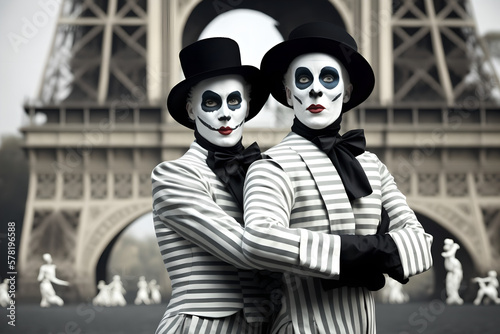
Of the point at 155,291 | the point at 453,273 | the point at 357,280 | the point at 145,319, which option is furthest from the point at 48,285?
the point at 357,280

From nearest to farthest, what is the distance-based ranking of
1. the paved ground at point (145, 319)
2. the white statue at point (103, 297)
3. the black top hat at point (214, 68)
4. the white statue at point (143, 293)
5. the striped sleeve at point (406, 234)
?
the striped sleeve at point (406, 234) < the black top hat at point (214, 68) < the paved ground at point (145, 319) < the white statue at point (103, 297) < the white statue at point (143, 293)

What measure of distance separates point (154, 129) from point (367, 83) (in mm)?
13450

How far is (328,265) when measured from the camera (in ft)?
8.39

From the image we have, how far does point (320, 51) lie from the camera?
2910 mm

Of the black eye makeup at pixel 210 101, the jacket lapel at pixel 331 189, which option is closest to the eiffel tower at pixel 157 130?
the black eye makeup at pixel 210 101

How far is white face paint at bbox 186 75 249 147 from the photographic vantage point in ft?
10.2

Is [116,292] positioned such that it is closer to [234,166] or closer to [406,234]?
[234,166]

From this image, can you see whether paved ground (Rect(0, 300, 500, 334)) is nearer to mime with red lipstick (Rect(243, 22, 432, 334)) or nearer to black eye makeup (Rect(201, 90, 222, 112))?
black eye makeup (Rect(201, 90, 222, 112))

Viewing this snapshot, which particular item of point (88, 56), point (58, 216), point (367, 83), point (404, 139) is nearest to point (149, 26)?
point (88, 56)

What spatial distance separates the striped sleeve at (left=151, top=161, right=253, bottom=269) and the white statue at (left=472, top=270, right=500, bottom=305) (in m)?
14.3

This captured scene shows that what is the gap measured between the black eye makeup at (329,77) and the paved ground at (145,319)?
34.6 feet

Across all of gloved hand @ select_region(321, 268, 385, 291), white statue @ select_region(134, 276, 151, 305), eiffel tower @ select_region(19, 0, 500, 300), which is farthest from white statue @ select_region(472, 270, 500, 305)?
gloved hand @ select_region(321, 268, 385, 291)

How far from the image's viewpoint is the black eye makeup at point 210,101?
10.2ft

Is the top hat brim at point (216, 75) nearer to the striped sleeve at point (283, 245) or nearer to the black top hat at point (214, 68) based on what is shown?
the black top hat at point (214, 68)
